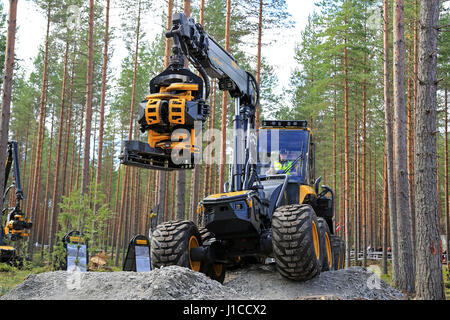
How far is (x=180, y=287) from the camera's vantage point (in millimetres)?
5430

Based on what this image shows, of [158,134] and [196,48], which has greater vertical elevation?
[196,48]

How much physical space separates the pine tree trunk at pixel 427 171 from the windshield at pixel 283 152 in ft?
7.79

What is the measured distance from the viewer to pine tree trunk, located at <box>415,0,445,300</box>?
761 cm

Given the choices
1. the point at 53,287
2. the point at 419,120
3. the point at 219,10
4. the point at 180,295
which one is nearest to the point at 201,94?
the point at 180,295

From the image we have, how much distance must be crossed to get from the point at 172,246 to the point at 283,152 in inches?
140

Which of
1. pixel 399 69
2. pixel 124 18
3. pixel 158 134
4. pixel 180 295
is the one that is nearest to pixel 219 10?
pixel 124 18

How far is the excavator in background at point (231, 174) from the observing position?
5867 millimetres

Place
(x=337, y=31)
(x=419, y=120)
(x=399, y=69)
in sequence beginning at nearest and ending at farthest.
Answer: (x=419, y=120) → (x=399, y=69) → (x=337, y=31)

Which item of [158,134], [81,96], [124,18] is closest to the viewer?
[158,134]

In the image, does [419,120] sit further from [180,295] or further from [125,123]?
[125,123]

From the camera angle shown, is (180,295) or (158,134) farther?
(158,134)

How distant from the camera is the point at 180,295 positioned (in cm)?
529

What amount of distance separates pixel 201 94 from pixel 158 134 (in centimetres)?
89
